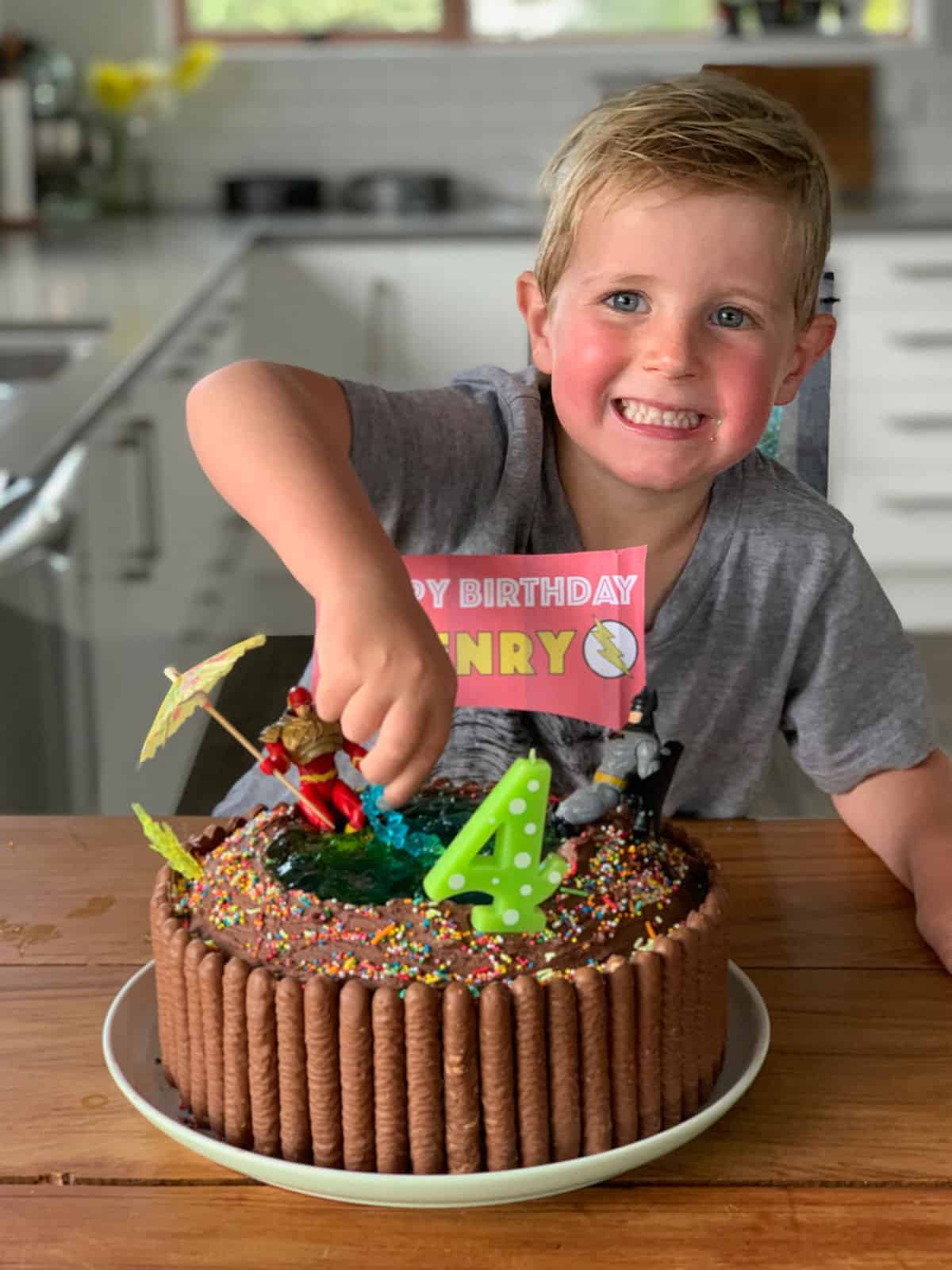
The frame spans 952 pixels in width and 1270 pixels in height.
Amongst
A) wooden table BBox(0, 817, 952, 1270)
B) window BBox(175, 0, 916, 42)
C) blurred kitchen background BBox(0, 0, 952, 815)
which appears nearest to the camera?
wooden table BBox(0, 817, 952, 1270)

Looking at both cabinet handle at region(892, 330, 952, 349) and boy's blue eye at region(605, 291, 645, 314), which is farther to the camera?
cabinet handle at region(892, 330, 952, 349)

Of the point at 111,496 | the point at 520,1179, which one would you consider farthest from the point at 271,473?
the point at 111,496

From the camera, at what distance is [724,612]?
2.85 feet

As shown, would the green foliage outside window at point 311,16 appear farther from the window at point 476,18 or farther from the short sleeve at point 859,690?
the short sleeve at point 859,690

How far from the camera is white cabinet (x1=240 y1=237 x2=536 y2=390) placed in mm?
3072

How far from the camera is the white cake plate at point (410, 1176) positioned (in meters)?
0.52

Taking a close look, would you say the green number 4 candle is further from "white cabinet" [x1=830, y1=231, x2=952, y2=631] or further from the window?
the window

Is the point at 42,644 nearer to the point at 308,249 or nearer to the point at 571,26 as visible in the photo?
the point at 308,249

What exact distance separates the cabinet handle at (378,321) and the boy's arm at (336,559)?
2.41m

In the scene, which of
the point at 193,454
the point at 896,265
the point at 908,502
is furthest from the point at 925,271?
the point at 193,454

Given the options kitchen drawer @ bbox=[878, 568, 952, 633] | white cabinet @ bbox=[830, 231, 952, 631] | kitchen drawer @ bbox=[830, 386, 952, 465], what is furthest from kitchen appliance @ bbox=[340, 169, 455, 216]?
kitchen drawer @ bbox=[878, 568, 952, 633]

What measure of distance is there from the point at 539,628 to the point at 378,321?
2502mm

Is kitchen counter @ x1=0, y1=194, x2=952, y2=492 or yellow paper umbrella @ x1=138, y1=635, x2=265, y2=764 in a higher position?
yellow paper umbrella @ x1=138, y1=635, x2=265, y2=764

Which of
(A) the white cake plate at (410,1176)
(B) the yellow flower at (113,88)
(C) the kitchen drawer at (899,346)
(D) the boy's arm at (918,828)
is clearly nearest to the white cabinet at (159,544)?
(D) the boy's arm at (918,828)
